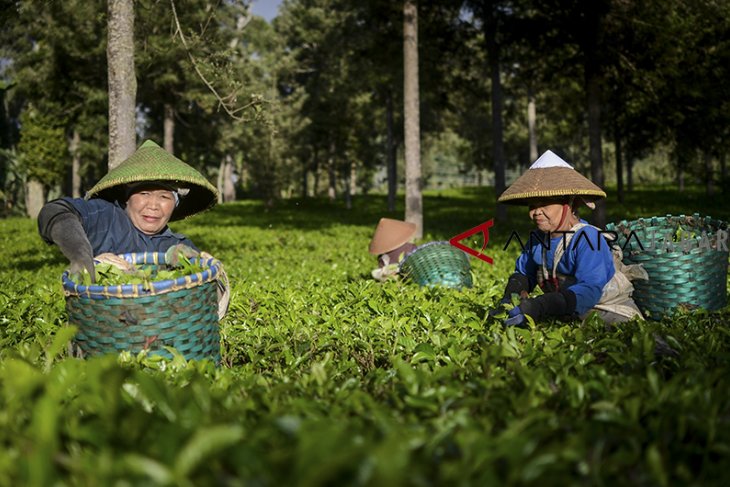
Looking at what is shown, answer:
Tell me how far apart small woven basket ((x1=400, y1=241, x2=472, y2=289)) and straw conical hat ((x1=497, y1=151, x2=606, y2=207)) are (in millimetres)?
2022

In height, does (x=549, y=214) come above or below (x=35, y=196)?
below

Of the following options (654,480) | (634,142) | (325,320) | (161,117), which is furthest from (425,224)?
(161,117)

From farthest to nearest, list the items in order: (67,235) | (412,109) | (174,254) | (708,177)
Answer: (708,177) < (412,109) < (174,254) < (67,235)

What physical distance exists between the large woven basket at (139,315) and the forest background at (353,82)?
5017mm

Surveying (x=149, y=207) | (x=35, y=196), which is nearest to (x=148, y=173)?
(x=149, y=207)

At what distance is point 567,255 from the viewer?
3938 mm

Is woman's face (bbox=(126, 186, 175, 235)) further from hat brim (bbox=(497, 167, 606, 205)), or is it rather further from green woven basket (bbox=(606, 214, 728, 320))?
green woven basket (bbox=(606, 214, 728, 320))

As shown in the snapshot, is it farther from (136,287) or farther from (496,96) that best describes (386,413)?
(496,96)

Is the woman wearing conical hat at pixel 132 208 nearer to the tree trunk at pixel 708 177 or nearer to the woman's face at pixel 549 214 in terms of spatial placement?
the woman's face at pixel 549 214

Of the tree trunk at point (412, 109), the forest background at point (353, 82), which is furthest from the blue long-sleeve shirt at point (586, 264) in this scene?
the tree trunk at point (412, 109)

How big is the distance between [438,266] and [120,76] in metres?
4.89

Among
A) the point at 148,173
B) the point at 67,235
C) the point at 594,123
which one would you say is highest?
the point at 594,123

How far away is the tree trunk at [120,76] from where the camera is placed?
7270 mm

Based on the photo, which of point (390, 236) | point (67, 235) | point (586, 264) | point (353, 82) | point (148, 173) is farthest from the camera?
point (353, 82)
